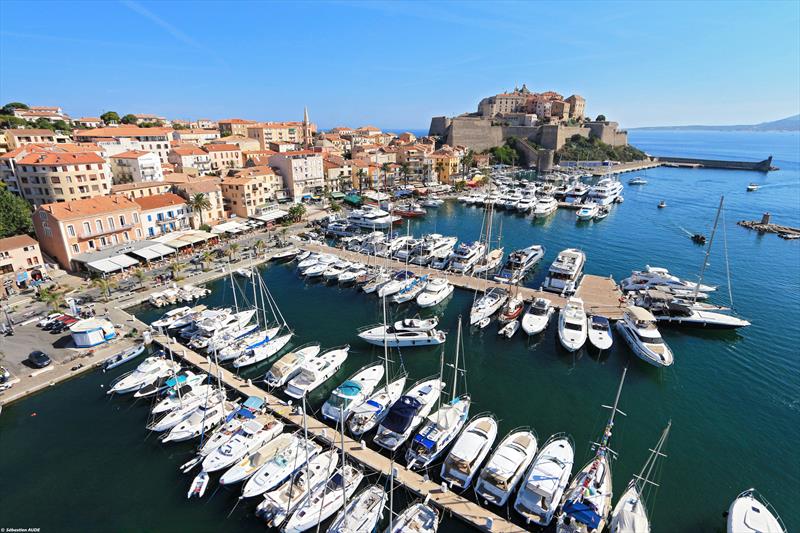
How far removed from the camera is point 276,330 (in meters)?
31.4

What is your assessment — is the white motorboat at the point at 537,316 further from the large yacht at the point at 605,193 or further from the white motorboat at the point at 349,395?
the large yacht at the point at 605,193

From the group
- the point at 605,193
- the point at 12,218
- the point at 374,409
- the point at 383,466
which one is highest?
the point at 12,218

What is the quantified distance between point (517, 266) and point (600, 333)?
13.9m

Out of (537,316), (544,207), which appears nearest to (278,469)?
(537,316)

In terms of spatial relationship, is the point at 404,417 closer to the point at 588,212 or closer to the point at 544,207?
the point at 588,212

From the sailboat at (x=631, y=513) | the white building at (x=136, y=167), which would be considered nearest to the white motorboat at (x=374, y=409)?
the sailboat at (x=631, y=513)

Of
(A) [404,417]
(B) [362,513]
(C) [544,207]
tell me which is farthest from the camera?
(C) [544,207]

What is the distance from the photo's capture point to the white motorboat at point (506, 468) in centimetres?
1723

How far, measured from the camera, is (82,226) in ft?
137

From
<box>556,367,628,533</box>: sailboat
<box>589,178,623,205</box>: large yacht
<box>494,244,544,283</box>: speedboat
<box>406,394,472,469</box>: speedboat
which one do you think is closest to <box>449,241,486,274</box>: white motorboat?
<box>494,244,544,283</box>: speedboat

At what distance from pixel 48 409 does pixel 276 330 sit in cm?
1433

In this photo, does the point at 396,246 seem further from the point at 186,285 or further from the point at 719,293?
the point at 719,293

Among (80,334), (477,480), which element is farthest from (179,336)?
(477,480)

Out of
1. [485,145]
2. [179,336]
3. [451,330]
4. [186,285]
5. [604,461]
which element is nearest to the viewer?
[604,461]
